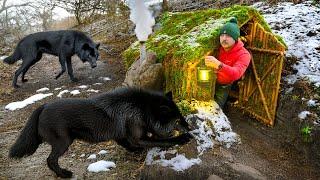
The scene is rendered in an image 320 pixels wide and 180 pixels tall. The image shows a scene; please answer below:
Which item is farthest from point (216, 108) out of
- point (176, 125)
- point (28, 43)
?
point (28, 43)

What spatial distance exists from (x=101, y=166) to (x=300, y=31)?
5286 millimetres

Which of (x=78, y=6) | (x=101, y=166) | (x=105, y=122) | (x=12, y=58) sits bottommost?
(x=101, y=166)

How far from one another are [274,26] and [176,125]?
192 inches

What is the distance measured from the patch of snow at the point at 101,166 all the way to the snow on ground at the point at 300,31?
11.7 feet

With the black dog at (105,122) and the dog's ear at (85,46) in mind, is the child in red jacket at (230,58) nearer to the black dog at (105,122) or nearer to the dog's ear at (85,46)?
the black dog at (105,122)

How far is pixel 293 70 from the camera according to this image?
707 cm

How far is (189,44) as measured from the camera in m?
6.15

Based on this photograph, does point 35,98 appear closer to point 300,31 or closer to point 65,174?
point 65,174

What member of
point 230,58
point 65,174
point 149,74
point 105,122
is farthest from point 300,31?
point 65,174

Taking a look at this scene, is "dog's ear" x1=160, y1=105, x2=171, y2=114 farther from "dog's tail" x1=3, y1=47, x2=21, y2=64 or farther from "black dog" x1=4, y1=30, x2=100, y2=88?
"dog's tail" x1=3, y1=47, x2=21, y2=64

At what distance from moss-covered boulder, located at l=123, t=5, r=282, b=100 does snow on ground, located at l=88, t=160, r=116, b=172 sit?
1491mm

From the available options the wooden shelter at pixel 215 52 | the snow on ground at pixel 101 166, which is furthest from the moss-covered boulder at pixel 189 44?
the snow on ground at pixel 101 166

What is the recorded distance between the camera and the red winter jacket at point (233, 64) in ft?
18.8

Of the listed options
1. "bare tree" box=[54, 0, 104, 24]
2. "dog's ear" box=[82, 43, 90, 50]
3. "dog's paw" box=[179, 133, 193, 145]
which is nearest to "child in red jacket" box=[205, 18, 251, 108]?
"dog's paw" box=[179, 133, 193, 145]
